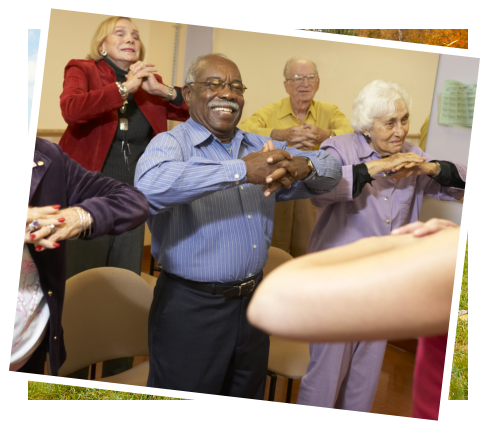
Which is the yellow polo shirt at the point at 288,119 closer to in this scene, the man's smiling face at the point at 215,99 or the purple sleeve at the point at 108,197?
the man's smiling face at the point at 215,99

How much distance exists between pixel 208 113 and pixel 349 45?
53cm

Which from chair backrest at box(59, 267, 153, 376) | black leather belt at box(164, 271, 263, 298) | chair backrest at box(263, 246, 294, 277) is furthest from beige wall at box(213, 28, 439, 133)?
Result: chair backrest at box(59, 267, 153, 376)

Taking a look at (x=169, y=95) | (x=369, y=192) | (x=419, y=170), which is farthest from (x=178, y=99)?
(x=419, y=170)

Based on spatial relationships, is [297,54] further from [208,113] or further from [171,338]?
[171,338]

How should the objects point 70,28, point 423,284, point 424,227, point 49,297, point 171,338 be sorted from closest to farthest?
point 423,284 < point 424,227 < point 49,297 < point 70,28 < point 171,338

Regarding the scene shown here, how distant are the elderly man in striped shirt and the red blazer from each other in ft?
0.72

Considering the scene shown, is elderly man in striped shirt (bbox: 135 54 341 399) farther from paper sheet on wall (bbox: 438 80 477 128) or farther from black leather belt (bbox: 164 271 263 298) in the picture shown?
paper sheet on wall (bbox: 438 80 477 128)

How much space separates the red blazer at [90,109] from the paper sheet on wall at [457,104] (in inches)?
41.0

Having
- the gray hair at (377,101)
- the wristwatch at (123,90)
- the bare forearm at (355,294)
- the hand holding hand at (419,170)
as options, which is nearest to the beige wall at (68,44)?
the wristwatch at (123,90)

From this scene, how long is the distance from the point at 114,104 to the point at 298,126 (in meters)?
0.67

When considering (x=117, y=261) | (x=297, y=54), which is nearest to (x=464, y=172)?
(x=297, y=54)

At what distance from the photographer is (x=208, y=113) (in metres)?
1.59

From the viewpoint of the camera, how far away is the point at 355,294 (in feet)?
2.44

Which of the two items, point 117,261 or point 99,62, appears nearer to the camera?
point 99,62
